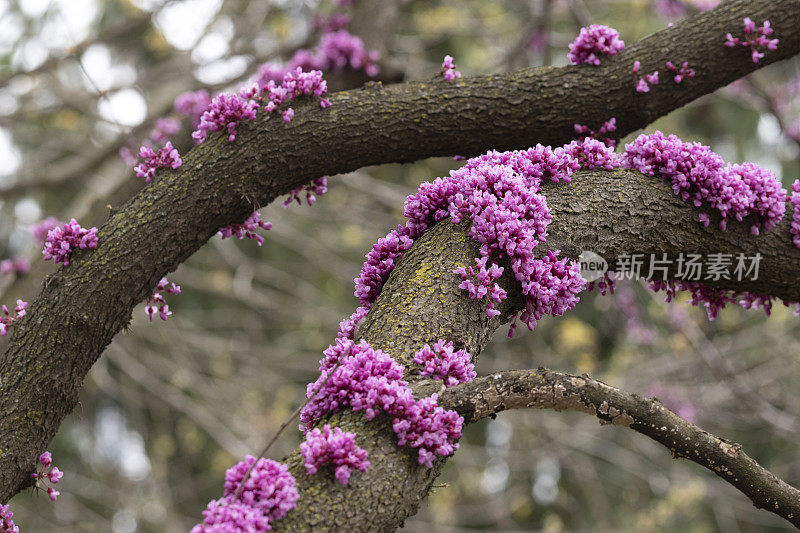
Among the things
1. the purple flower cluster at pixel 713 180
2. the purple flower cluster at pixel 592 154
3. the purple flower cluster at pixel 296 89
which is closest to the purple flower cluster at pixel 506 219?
the purple flower cluster at pixel 592 154

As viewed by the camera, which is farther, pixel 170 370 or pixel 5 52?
pixel 5 52

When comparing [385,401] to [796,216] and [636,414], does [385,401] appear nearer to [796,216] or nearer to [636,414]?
[636,414]

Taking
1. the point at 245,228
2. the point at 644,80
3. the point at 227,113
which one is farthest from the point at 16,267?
the point at 644,80

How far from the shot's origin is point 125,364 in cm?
742

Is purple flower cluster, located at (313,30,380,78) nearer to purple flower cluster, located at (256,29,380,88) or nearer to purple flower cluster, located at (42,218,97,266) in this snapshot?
purple flower cluster, located at (256,29,380,88)

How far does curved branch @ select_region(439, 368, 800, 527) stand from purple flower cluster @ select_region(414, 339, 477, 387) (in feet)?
0.32

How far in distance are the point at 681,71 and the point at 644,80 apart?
195 millimetres

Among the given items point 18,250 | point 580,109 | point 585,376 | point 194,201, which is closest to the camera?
point 585,376

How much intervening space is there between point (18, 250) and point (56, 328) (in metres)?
8.31

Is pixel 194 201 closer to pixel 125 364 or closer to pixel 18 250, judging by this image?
pixel 125 364

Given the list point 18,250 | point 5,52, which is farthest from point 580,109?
point 5,52

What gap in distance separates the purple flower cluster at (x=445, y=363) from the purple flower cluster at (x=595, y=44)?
1.79 meters

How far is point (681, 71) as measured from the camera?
3.46 m

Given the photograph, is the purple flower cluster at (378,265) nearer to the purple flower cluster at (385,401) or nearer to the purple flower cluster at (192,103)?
the purple flower cluster at (385,401)
